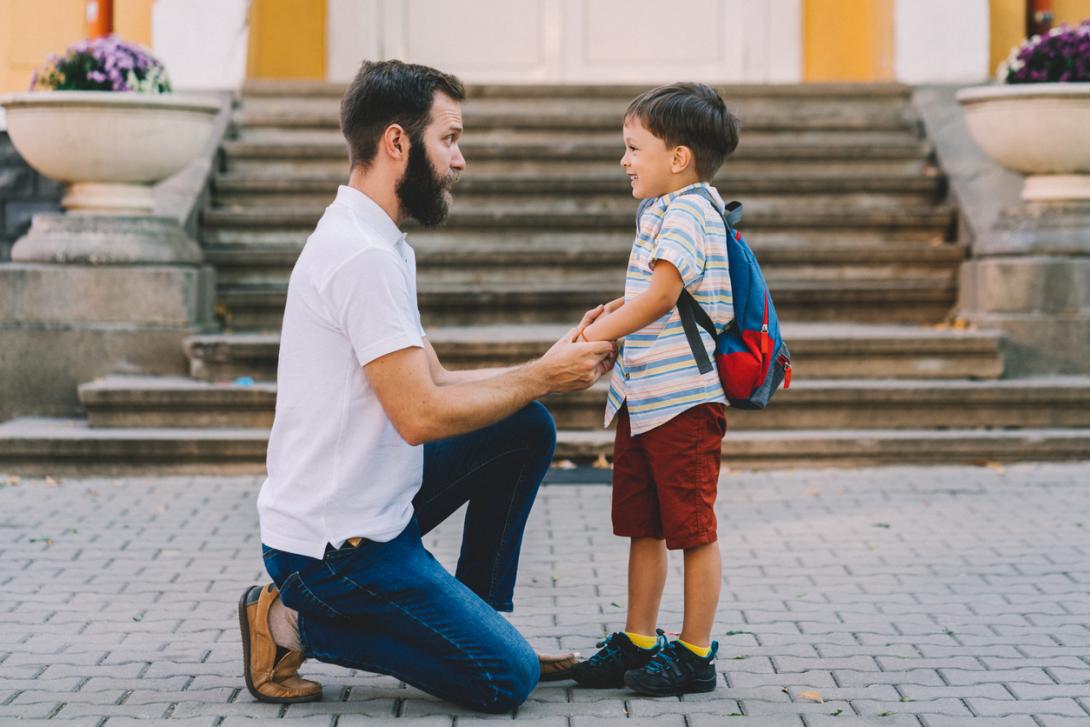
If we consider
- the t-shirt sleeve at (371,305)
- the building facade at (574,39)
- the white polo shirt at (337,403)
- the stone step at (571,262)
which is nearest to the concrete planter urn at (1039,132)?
the stone step at (571,262)

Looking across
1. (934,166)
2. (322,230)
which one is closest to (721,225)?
(322,230)

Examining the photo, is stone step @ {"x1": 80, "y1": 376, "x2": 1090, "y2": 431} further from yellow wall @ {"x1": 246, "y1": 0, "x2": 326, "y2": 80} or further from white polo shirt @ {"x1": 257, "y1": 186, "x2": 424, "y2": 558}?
yellow wall @ {"x1": 246, "y1": 0, "x2": 326, "y2": 80}

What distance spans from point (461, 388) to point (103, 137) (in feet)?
15.0

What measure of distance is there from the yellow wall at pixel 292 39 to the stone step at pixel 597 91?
1421mm

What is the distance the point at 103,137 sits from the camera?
7625mm

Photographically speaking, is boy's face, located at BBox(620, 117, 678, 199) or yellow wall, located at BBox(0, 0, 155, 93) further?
yellow wall, located at BBox(0, 0, 155, 93)

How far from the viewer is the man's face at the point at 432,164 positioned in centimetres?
374

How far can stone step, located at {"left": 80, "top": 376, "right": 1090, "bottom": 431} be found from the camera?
23.5ft

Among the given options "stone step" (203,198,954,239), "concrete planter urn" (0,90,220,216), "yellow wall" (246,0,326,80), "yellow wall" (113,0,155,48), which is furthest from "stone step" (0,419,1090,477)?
"yellow wall" (246,0,326,80)

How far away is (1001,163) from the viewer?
8.26m

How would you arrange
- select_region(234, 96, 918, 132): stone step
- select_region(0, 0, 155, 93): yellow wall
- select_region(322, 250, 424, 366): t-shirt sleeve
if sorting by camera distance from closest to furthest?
select_region(322, 250, 424, 366): t-shirt sleeve → select_region(234, 96, 918, 132): stone step → select_region(0, 0, 155, 93): yellow wall

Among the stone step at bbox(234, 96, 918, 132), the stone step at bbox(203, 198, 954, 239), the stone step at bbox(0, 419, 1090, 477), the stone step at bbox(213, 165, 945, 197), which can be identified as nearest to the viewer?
the stone step at bbox(0, 419, 1090, 477)

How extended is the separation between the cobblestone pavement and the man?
0.14m

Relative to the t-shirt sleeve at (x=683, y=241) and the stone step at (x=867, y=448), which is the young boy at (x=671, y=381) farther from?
the stone step at (x=867, y=448)
